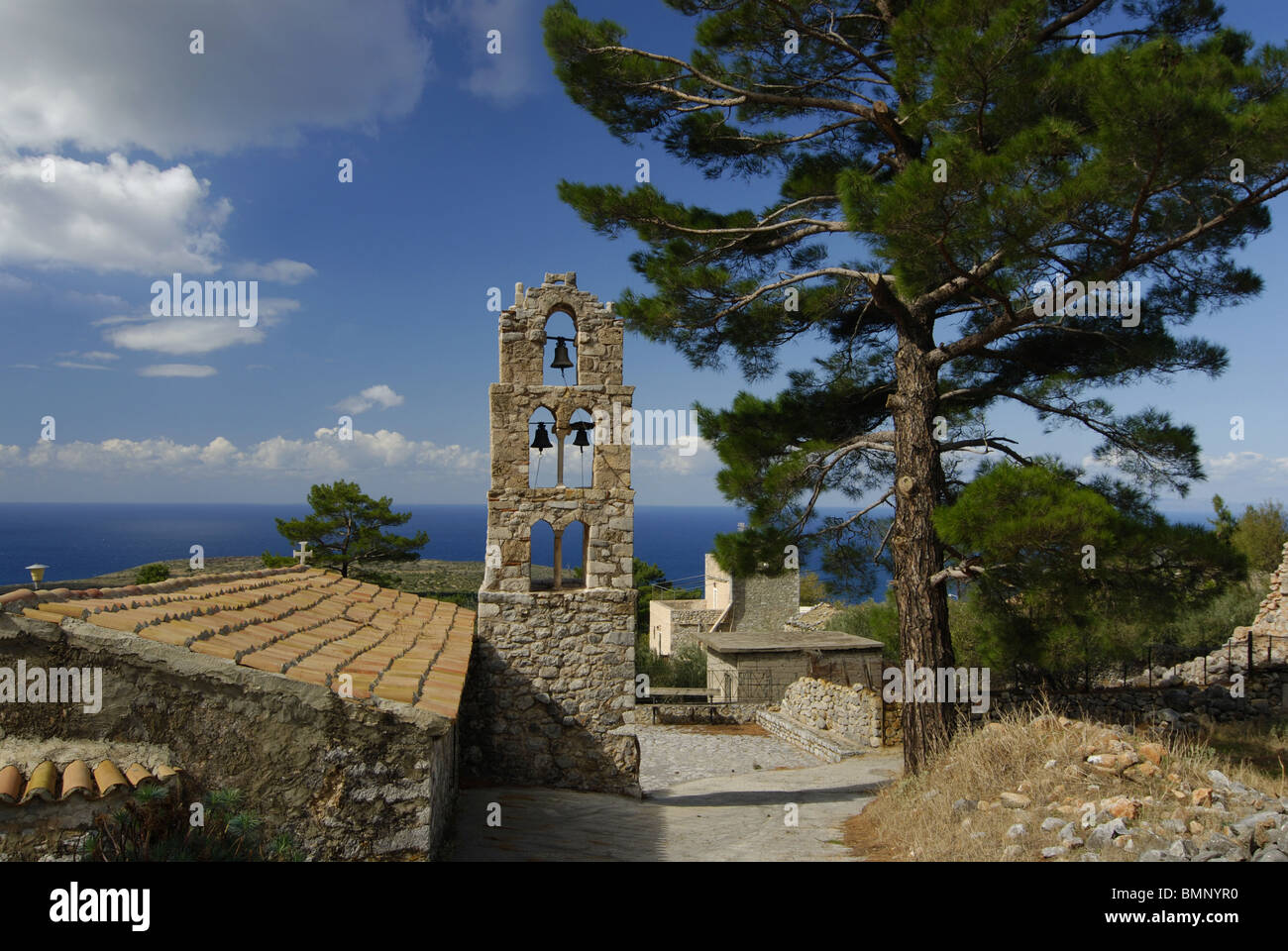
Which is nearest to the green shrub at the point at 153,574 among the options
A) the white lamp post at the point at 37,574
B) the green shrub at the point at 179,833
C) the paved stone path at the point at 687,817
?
the paved stone path at the point at 687,817

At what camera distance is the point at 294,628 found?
22.1 feet

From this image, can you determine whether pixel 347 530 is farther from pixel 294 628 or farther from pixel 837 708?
pixel 294 628

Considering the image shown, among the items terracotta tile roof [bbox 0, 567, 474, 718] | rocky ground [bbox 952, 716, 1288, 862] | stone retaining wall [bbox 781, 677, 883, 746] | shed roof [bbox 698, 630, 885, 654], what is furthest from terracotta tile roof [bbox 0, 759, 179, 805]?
shed roof [bbox 698, 630, 885, 654]

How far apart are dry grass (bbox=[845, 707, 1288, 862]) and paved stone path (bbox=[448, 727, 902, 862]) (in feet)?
2.12

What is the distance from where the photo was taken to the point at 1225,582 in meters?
8.09

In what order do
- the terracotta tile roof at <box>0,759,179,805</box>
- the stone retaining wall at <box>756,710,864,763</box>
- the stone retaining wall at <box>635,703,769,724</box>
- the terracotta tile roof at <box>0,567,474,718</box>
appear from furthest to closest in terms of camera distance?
the stone retaining wall at <box>635,703,769,724</box>, the stone retaining wall at <box>756,710,864,763</box>, the terracotta tile roof at <box>0,567,474,718</box>, the terracotta tile roof at <box>0,759,179,805</box>

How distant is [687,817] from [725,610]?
19.8 meters

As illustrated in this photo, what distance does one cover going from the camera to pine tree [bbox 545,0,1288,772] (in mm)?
6863

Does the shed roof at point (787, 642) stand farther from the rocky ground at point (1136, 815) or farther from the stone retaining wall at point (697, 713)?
the rocky ground at point (1136, 815)

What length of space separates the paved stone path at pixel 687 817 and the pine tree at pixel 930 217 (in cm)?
175

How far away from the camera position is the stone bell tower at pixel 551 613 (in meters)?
9.15

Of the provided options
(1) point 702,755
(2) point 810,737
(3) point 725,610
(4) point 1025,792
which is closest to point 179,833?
(4) point 1025,792

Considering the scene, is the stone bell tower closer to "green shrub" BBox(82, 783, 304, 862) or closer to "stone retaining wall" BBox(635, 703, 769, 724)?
"green shrub" BBox(82, 783, 304, 862)
